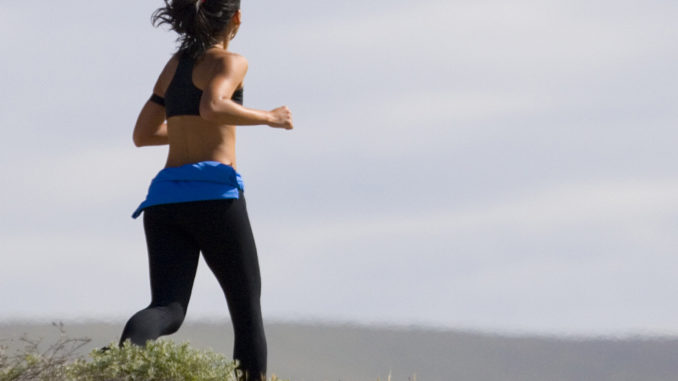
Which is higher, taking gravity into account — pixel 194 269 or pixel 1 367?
pixel 194 269

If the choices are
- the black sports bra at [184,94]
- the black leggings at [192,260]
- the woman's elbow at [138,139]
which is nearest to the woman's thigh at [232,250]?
the black leggings at [192,260]

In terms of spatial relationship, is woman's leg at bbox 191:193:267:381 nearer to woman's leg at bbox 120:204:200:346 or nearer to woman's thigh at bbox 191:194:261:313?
woman's thigh at bbox 191:194:261:313

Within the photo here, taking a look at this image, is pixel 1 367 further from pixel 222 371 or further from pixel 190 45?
pixel 190 45

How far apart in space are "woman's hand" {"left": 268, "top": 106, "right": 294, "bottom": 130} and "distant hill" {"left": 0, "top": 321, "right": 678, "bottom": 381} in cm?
2362

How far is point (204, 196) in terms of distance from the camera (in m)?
4.77

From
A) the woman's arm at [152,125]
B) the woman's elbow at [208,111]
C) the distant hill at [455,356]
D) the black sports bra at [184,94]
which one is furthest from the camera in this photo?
the distant hill at [455,356]

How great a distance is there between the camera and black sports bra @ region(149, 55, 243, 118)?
16.0 feet

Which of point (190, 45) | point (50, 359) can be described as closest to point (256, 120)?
point (190, 45)

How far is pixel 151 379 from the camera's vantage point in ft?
16.1

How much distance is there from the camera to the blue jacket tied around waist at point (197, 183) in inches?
188

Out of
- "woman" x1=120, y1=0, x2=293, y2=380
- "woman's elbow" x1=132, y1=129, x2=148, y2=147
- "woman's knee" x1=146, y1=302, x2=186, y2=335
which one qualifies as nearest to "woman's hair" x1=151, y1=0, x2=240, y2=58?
"woman" x1=120, y1=0, x2=293, y2=380

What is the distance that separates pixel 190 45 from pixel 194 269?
120 cm

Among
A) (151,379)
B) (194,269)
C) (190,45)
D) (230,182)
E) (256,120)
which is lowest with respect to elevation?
(151,379)

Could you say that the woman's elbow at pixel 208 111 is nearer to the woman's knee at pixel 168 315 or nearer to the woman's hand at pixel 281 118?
the woman's hand at pixel 281 118
